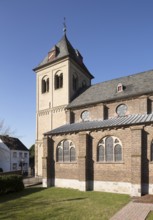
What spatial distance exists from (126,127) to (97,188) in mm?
6174

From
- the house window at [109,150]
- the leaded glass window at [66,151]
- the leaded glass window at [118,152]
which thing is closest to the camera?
the leaded glass window at [118,152]

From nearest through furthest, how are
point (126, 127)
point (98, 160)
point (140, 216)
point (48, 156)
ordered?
point (140, 216), point (126, 127), point (98, 160), point (48, 156)

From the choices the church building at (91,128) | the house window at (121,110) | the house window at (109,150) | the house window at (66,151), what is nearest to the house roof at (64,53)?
the church building at (91,128)

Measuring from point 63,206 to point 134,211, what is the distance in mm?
4470

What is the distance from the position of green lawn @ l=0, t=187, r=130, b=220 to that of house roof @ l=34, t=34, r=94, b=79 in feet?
61.6

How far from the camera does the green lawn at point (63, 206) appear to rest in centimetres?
1092

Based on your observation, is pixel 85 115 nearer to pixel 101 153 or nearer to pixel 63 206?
pixel 101 153

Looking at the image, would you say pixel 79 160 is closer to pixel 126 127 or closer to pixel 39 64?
pixel 126 127

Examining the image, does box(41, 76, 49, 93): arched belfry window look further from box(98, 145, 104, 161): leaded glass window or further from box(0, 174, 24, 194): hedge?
box(98, 145, 104, 161): leaded glass window

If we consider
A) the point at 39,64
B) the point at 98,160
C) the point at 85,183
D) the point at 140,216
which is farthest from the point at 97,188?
the point at 39,64

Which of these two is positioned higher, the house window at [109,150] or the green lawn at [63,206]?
the house window at [109,150]

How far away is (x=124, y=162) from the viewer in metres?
16.9

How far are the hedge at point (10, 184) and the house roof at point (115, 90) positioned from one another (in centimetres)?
1068

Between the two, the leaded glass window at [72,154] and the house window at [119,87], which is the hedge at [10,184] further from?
the house window at [119,87]
